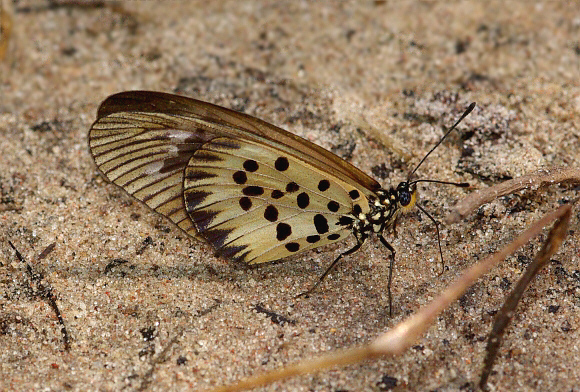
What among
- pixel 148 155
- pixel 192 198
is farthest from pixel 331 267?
pixel 148 155

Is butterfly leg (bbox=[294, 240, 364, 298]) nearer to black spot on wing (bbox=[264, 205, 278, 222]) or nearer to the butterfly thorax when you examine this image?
the butterfly thorax

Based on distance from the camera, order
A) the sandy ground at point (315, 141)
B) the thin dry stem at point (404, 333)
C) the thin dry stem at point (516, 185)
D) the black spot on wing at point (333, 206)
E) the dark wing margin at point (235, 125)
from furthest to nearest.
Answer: the black spot on wing at point (333, 206) < the dark wing margin at point (235, 125) < the sandy ground at point (315, 141) < the thin dry stem at point (516, 185) < the thin dry stem at point (404, 333)

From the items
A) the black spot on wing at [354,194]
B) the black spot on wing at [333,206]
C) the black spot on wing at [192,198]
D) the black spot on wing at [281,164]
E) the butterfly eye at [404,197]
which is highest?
the butterfly eye at [404,197]

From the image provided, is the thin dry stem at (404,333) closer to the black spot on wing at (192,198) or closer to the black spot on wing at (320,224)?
the black spot on wing at (320,224)

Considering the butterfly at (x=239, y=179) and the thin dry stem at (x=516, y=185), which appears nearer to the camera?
Answer: the thin dry stem at (x=516, y=185)

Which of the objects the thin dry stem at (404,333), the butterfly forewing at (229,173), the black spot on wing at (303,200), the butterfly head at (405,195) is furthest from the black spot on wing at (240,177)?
the thin dry stem at (404,333)

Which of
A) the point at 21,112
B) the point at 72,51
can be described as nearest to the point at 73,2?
the point at 72,51

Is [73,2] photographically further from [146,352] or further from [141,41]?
[146,352]
